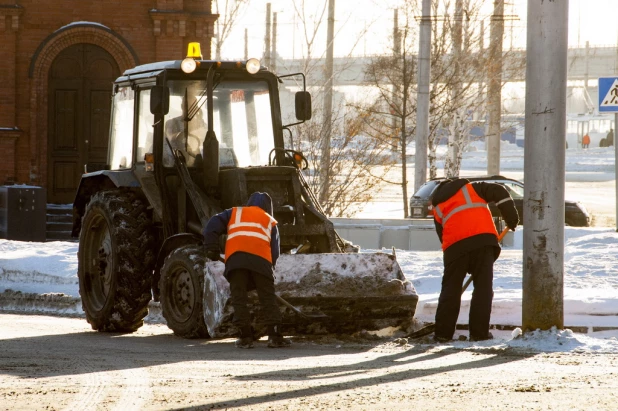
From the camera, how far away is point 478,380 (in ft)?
26.3

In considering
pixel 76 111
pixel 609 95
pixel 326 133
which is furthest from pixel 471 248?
pixel 326 133

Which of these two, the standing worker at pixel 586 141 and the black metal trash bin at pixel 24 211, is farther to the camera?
the standing worker at pixel 586 141

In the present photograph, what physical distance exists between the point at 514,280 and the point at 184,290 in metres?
5.67

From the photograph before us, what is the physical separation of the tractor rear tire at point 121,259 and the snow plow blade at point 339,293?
135 cm

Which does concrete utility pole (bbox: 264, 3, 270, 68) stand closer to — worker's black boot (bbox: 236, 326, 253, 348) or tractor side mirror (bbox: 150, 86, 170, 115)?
tractor side mirror (bbox: 150, 86, 170, 115)

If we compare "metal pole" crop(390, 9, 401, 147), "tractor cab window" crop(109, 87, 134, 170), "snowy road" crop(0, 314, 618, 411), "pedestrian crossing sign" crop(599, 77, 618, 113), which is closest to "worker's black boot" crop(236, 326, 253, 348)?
"snowy road" crop(0, 314, 618, 411)

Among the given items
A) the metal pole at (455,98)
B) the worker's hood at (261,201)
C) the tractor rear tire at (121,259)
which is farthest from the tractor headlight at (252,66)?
the metal pole at (455,98)

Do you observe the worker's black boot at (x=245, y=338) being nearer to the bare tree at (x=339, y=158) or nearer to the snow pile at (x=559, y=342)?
the snow pile at (x=559, y=342)

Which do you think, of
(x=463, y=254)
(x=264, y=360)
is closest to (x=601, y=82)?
(x=463, y=254)

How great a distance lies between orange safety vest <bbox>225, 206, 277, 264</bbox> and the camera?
10.1 m

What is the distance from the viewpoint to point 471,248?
34.1 ft

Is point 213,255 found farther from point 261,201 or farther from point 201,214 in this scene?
point 201,214

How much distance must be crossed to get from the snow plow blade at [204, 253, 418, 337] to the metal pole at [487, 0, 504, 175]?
22.5 meters

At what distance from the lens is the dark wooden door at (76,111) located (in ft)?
74.6
